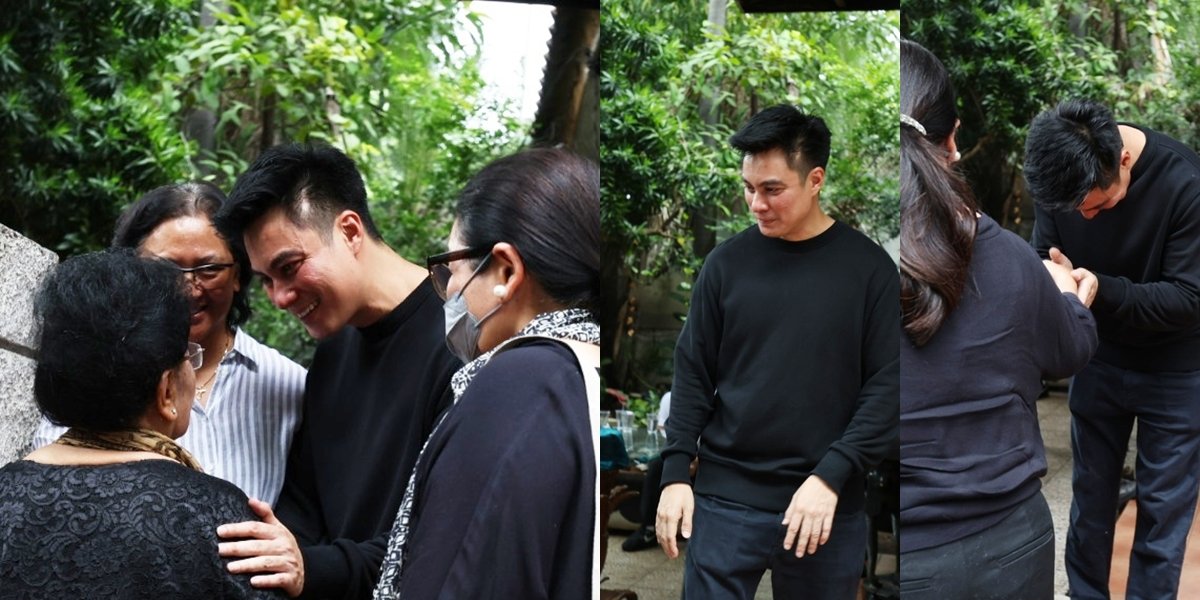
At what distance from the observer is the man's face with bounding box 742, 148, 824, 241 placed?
2.36m

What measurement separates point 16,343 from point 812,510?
1687mm

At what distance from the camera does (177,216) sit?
2572mm

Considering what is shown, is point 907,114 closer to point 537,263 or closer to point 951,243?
point 951,243

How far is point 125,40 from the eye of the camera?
14.3 ft

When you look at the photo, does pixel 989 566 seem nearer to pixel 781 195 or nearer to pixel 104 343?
pixel 781 195

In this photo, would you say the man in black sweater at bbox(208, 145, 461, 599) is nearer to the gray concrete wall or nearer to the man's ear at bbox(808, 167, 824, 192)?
the gray concrete wall

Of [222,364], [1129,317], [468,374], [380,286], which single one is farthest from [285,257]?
[1129,317]

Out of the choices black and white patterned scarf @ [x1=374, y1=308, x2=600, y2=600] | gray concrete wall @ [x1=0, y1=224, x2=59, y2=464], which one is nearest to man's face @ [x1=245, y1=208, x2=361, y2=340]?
black and white patterned scarf @ [x1=374, y1=308, x2=600, y2=600]

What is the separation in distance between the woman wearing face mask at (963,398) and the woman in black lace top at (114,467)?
Answer: 4.57 feet

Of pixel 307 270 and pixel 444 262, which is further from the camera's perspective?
pixel 307 270

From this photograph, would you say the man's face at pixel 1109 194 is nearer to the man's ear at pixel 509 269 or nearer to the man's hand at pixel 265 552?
the man's ear at pixel 509 269

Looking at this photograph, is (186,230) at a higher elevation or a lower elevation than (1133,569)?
higher

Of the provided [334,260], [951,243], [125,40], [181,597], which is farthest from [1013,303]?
[125,40]

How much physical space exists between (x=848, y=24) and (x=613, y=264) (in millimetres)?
688
